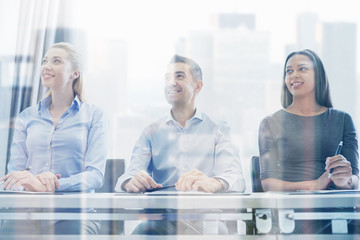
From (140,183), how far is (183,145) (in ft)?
0.80

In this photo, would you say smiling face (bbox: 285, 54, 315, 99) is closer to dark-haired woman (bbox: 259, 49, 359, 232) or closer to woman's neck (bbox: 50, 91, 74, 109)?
dark-haired woman (bbox: 259, 49, 359, 232)

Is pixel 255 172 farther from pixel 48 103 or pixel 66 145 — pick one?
pixel 48 103

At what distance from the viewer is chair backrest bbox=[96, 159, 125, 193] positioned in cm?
178

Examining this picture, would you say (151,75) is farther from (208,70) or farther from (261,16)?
(261,16)

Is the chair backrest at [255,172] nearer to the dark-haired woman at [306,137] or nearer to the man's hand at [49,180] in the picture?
the dark-haired woman at [306,137]

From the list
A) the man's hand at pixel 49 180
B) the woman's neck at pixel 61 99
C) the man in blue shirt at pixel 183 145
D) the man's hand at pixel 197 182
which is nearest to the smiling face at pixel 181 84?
the man in blue shirt at pixel 183 145

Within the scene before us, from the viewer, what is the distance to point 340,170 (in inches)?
67.3

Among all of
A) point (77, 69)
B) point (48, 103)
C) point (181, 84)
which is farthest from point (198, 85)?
point (48, 103)

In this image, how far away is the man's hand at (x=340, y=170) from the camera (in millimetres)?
1681

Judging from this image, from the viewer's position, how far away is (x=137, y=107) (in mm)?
1766

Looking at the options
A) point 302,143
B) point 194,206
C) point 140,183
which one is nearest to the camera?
point 194,206

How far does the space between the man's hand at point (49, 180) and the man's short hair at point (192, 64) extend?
2.06 feet

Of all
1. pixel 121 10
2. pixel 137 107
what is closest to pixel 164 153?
pixel 137 107

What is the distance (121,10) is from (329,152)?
98 centimetres
